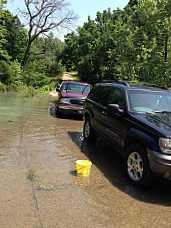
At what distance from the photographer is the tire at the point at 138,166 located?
165 inches

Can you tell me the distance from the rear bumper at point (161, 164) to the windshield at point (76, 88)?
8.33 meters

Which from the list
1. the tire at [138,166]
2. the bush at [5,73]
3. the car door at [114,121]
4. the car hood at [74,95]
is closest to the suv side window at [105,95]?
the car door at [114,121]

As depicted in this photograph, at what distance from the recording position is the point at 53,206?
11.8 ft

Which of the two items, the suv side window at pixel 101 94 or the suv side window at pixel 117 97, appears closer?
the suv side window at pixel 117 97

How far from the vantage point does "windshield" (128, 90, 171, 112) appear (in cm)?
521

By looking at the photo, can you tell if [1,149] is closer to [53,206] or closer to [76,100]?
[53,206]

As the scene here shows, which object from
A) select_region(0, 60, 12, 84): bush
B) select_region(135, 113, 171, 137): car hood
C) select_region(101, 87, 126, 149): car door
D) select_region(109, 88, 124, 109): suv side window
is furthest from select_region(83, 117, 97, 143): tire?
select_region(0, 60, 12, 84): bush

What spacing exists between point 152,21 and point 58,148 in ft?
39.8

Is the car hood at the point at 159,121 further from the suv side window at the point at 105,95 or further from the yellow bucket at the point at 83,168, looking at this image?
the suv side window at the point at 105,95

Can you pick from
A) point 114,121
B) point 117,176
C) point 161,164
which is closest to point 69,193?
point 117,176

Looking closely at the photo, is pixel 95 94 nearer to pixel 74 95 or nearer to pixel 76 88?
pixel 74 95

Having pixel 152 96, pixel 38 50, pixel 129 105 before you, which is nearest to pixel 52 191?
pixel 129 105

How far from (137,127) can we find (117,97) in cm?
138

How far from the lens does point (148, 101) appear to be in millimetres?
5359
